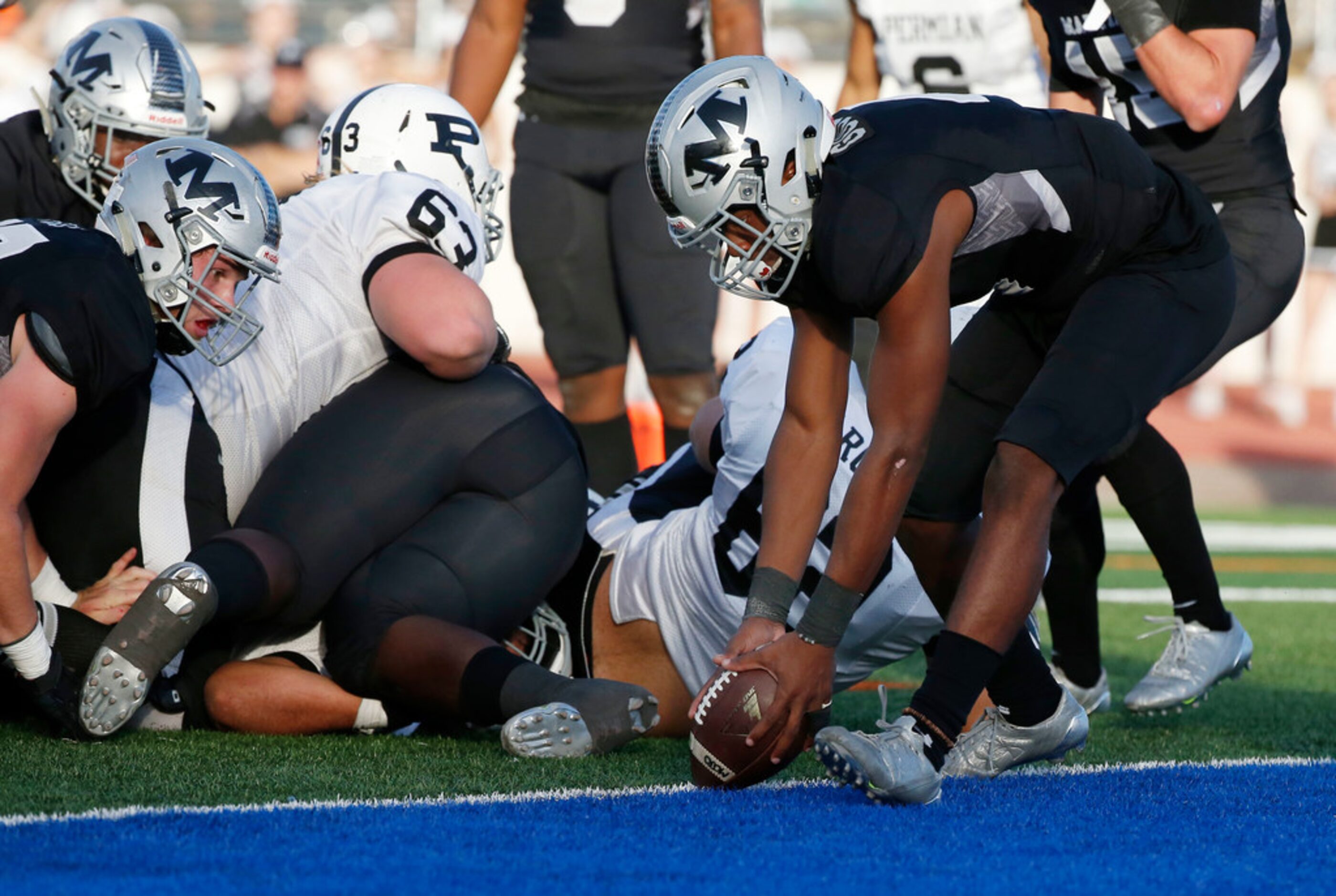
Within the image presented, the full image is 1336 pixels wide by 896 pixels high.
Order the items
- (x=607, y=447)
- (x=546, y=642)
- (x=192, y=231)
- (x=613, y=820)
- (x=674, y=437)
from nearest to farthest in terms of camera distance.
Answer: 1. (x=613, y=820)
2. (x=192, y=231)
3. (x=546, y=642)
4. (x=674, y=437)
5. (x=607, y=447)

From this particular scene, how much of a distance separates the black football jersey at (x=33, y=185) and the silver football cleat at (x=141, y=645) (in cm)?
164

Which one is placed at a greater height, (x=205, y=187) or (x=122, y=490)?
(x=205, y=187)

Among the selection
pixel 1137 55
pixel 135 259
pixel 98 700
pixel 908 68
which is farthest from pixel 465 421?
pixel 908 68

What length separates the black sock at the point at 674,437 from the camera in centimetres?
522

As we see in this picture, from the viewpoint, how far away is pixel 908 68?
5.69m

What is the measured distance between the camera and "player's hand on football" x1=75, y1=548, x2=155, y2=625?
11.2ft

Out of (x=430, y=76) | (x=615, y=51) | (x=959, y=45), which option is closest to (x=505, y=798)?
(x=615, y=51)

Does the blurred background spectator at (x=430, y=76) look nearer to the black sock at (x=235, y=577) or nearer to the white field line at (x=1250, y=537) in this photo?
the white field line at (x=1250, y=537)

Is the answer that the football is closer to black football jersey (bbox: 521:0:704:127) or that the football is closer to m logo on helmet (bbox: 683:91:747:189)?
m logo on helmet (bbox: 683:91:747:189)

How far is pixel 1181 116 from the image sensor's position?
410cm

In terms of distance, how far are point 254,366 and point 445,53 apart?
11133mm

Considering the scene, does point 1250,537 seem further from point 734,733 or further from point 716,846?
point 716,846

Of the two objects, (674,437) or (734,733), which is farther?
(674,437)

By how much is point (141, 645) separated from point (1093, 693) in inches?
88.1
